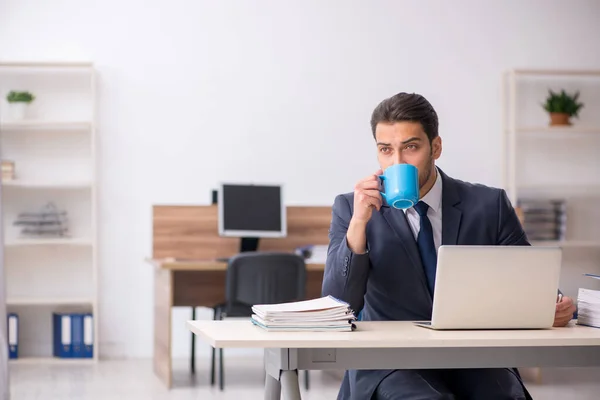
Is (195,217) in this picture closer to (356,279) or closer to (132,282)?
(132,282)

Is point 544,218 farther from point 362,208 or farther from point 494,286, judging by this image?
point 494,286

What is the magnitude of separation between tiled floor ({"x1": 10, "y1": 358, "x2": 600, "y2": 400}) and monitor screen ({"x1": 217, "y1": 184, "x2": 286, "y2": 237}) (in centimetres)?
87

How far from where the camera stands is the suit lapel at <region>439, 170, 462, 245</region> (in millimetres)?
2111

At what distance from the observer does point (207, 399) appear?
4.37 metres

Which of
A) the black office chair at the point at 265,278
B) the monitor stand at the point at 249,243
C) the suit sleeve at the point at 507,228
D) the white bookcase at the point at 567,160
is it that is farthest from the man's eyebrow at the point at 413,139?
the white bookcase at the point at 567,160

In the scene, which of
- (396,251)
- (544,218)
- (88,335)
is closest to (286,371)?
(396,251)

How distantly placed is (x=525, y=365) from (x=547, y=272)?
19cm

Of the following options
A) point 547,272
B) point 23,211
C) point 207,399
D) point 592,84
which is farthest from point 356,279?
point 592,84

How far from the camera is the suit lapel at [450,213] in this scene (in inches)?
83.1

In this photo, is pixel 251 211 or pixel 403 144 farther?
pixel 251 211

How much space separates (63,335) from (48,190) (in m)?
1.00

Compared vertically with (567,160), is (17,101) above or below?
above

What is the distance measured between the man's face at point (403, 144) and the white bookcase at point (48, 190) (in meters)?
4.11

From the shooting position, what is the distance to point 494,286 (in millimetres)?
1752
